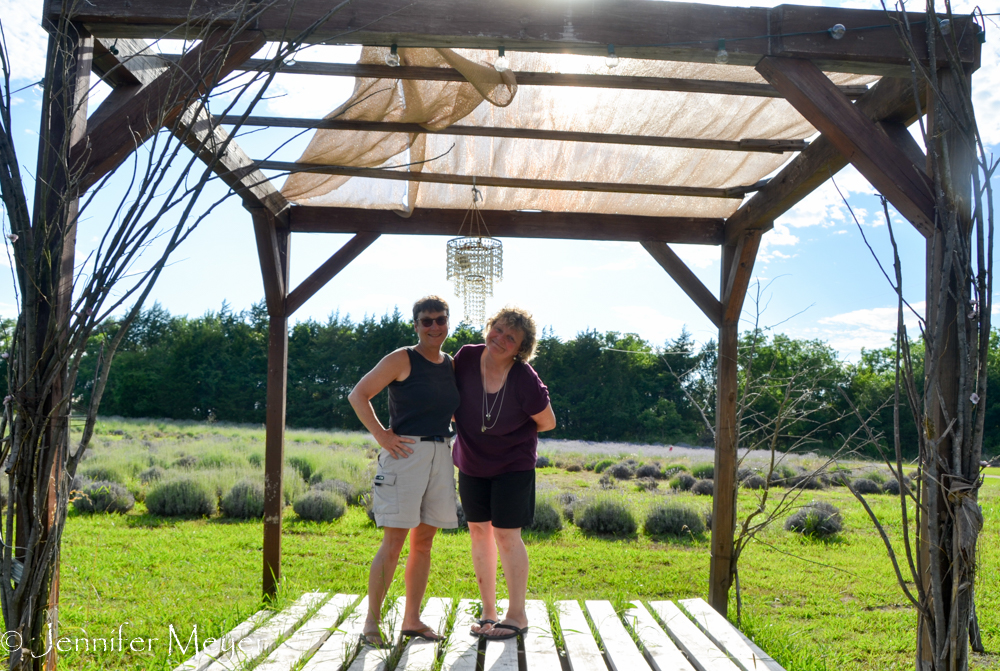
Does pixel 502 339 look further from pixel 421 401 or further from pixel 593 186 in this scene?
pixel 593 186

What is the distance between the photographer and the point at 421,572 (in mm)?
2736

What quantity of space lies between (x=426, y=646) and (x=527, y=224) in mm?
2353

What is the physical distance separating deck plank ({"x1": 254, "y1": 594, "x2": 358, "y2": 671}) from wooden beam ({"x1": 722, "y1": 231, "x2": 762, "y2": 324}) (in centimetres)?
258

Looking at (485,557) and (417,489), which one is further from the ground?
(417,489)

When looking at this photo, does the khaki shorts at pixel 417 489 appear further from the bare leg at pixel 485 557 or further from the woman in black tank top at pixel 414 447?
the bare leg at pixel 485 557

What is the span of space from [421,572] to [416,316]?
3.35 ft

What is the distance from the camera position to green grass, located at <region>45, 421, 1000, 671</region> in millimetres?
3377

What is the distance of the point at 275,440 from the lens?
12.6 ft

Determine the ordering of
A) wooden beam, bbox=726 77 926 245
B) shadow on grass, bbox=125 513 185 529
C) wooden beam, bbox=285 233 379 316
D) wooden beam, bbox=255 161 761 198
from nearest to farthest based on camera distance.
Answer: wooden beam, bbox=726 77 926 245
wooden beam, bbox=255 161 761 198
wooden beam, bbox=285 233 379 316
shadow on grass, bbox=125 513 185 529

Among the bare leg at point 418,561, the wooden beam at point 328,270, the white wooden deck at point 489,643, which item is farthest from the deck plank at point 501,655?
the wooden beam at point 328,270

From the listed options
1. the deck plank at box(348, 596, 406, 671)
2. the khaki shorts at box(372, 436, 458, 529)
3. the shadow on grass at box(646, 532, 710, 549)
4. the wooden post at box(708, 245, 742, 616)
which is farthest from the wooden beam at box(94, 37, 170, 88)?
the shadow on grass at box(646, 532, 710, 549)

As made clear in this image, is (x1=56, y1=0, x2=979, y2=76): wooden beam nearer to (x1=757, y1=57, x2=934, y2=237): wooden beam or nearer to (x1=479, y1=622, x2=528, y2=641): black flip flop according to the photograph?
(x1=757, y1=57, x2=934, y2=237): wooden beam

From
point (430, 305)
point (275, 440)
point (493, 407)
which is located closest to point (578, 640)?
point (493, 407)

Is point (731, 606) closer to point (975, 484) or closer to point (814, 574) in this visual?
point (814, 574)
